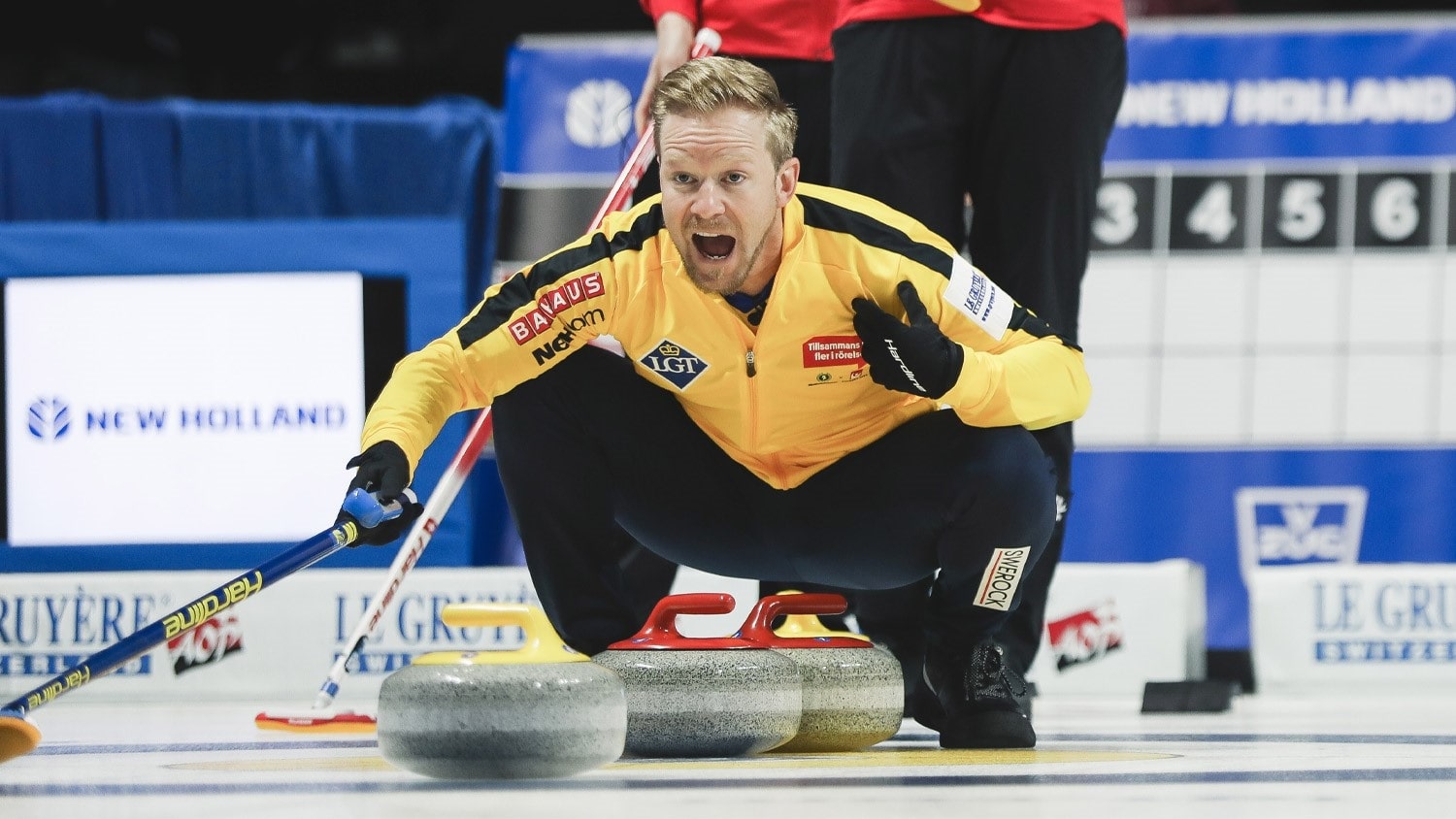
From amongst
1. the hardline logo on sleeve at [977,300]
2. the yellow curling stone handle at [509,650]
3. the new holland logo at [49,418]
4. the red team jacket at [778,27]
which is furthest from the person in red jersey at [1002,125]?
the new holland logo at [49,418]

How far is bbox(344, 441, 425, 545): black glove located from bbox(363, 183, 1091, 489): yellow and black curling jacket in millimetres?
76

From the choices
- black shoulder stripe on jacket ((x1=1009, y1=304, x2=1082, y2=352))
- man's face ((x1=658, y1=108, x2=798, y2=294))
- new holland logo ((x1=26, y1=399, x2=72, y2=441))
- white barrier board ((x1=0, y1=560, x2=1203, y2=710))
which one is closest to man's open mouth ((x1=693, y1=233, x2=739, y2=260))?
man's face ((x1=658, y1=108, x2=798, y2=294))

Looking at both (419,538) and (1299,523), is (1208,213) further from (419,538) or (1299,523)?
(419,538)

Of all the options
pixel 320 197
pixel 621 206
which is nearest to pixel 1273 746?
pixel 621 206

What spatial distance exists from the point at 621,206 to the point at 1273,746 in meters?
1.44

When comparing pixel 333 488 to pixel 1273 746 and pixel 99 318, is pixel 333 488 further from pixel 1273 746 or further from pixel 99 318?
pixel 1273 746

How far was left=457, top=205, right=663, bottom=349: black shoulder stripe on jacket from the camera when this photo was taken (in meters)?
2.43

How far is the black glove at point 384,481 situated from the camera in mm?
2205

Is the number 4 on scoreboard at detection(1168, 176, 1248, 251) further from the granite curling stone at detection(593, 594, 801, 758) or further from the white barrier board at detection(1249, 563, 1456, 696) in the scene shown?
the granite curling stone at detection(593, 594, 801, 758)

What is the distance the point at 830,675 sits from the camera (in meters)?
2.23

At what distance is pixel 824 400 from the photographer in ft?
8.27

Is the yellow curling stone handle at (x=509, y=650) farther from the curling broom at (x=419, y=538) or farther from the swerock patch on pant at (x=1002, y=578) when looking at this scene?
the curling broom at (x=419, y=538)

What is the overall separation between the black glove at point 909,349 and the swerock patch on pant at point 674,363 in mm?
260

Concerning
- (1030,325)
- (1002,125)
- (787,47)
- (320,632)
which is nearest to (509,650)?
(1030,325)
